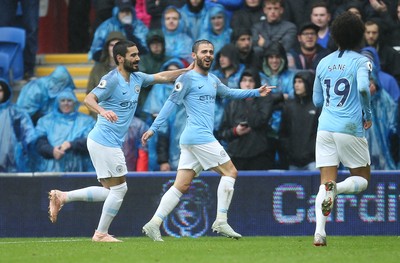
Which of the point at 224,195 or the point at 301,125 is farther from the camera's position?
the point at 301,125

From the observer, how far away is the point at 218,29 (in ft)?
60.0

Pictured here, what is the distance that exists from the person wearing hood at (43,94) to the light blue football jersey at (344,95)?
690cm

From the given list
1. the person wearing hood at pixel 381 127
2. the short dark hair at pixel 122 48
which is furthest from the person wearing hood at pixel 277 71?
the short dark hair at pixel 122 48

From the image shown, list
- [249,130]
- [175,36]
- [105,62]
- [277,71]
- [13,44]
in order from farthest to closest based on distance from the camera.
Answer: [13,44] < [175,36] < [105,62] < [277,71] < [249,130]

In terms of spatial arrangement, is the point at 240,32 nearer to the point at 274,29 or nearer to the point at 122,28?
the point at 274,29

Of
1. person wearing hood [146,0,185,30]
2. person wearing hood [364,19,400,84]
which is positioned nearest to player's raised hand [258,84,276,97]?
person wearing hood [364,19,400,84]

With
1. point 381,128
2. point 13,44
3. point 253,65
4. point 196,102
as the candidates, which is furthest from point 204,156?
point 13,44

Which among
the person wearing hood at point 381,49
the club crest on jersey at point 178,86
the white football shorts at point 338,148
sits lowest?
the white football shorts at point 338,148

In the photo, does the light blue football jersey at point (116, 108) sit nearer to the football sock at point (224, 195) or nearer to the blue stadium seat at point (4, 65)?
the football sock at point (224, 195)

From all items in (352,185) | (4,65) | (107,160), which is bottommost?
(107,160)

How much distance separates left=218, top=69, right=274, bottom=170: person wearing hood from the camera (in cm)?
1642

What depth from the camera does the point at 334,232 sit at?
15.7 meters

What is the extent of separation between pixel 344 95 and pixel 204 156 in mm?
2176

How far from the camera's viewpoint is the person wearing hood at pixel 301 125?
16500 millimetres
